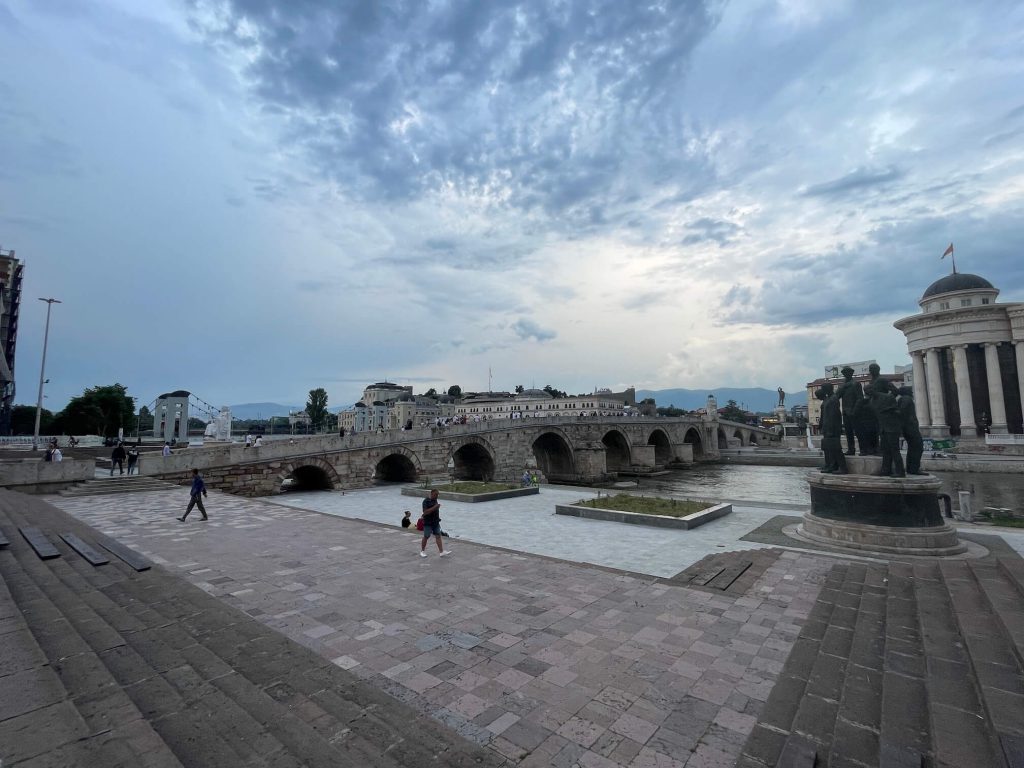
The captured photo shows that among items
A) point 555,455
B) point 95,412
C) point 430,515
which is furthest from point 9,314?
point 430,515

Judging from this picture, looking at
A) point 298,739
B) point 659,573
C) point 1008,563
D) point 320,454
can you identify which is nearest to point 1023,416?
point 1008,563

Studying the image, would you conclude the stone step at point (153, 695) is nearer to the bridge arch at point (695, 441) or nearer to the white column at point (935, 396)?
the bridge arch at point (695, 441)

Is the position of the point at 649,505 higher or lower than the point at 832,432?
lower

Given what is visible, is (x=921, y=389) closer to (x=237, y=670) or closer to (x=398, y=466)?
(x=398, y=466)

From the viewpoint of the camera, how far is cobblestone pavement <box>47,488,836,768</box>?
3.77 m

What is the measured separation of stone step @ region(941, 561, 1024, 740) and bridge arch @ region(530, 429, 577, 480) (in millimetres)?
33166

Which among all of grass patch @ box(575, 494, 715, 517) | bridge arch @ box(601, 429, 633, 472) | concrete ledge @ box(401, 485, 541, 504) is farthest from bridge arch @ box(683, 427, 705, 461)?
grass patch @ box(575, 494, 715, 517)

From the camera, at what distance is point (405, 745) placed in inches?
A: 137

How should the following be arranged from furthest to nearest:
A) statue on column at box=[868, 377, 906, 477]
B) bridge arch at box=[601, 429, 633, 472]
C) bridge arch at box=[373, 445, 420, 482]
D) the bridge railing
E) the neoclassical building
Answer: bridge arch at box=[601, 429, 633, 472] < the neoclassical building < bridge arch at box=[373, 445, 420, 482] < the bridge railing < statue on column at box=[868, 377, 906, 477]

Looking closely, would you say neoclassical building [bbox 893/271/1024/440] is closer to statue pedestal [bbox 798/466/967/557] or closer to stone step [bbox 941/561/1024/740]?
statue pedestal [bbox 798/466/967/557]

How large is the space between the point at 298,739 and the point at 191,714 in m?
0.95

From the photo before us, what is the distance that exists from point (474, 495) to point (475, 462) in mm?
17620

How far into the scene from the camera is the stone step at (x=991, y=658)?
361cm

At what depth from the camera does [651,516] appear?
1253 centimetres
